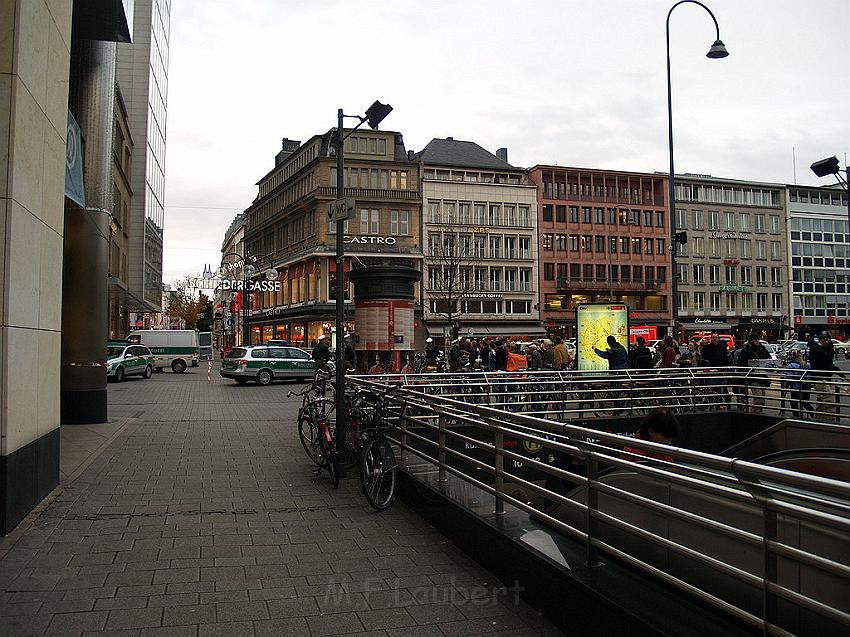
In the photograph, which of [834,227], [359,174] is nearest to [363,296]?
[359,174]

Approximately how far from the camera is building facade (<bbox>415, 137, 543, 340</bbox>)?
68.3 m

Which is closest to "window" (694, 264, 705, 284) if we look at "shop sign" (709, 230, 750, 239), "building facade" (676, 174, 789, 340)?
"building facade" (676, 174, 789, 340)

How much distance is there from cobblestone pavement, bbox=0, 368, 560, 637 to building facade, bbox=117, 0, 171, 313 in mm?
36813

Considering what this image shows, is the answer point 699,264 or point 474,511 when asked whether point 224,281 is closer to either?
point 474,511

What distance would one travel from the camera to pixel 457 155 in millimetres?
74312

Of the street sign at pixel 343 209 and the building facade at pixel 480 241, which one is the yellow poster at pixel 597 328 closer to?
the street sign at pixel 343 209

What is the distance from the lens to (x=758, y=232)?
8569cm

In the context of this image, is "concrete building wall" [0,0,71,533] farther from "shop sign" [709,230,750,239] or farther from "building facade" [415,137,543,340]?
"shop sign" [709,230,750,239]

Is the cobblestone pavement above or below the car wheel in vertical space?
below

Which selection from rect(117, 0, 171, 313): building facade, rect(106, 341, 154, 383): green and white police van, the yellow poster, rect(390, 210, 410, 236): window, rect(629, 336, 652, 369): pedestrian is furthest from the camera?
rect(390, 210, 410, 236): window

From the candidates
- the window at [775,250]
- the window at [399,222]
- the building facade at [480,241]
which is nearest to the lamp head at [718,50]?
the building facade at [480,241]

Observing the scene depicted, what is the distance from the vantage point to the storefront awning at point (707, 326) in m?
77.8

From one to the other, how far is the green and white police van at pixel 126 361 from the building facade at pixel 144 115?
339 inches

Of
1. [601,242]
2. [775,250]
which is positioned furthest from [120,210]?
[775,250]
